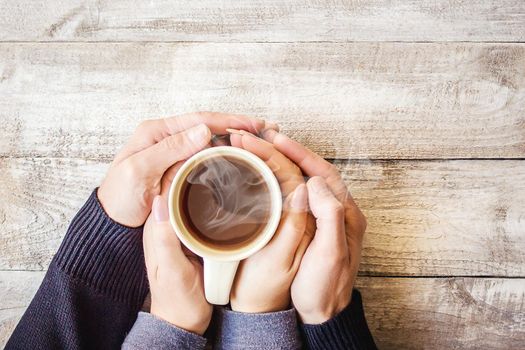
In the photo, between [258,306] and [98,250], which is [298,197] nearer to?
[258,306]

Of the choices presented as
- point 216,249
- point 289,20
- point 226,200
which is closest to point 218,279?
point 216,249

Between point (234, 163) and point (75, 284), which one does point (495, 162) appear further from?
point (75, 284)

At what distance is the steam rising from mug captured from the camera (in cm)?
87

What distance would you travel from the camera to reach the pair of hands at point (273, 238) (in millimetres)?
855

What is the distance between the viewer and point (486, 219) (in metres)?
1.05

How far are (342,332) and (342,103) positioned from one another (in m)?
0.42

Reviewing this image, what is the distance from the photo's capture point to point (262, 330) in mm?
912

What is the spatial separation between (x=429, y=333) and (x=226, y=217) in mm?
475

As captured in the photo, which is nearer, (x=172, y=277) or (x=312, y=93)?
(x=172, y=277)

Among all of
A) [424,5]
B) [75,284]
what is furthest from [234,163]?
[424,5]

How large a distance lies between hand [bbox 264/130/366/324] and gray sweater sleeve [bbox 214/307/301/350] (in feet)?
0.11

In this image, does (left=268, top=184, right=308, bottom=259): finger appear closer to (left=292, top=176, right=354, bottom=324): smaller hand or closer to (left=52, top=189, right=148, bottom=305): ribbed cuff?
(left=292, top=176, right=354, bottom=324): smaller hand

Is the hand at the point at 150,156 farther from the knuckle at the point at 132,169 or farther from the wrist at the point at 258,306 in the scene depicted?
the wrist at the point at 258,306

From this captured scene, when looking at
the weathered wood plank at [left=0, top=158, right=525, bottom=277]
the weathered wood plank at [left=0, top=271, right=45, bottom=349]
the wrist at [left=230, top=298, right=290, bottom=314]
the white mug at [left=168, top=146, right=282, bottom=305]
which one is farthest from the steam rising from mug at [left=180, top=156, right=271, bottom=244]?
the weathered wood plank at [left=0, top=271, right=45, bottom=349]
